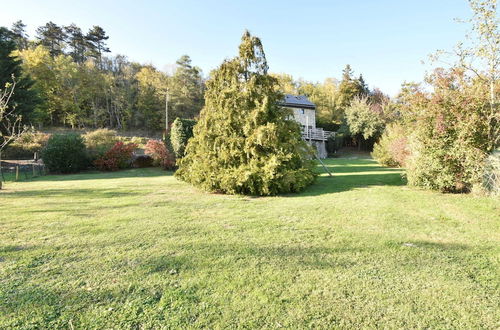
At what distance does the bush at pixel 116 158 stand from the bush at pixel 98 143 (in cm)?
50

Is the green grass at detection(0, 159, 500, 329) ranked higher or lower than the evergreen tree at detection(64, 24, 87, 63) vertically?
lower

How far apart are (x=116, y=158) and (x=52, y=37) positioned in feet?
134

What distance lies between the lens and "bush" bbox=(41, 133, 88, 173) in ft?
57.0

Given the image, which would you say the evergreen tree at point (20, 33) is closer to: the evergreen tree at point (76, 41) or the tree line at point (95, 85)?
the tree line at point (95, 85)

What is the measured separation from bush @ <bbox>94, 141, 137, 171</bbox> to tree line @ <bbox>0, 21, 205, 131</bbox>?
67.5ft

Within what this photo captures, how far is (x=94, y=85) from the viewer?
3788 cm

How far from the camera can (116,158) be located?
18.9 metres

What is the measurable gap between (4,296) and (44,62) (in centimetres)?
4426

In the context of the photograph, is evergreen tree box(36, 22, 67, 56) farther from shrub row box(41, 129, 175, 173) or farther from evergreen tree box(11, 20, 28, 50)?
shrub row box(41, 129, 175, 173)

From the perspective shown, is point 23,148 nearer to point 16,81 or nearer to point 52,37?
point 16,81

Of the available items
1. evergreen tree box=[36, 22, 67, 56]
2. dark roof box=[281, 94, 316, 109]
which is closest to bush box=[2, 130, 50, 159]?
dark roof box=[281, 94, 316, 109]

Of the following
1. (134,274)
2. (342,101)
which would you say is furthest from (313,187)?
(342,101)

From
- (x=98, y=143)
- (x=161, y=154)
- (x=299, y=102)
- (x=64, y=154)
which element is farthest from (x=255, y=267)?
(x=299, y=102)

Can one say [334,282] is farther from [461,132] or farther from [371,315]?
[461,132]
